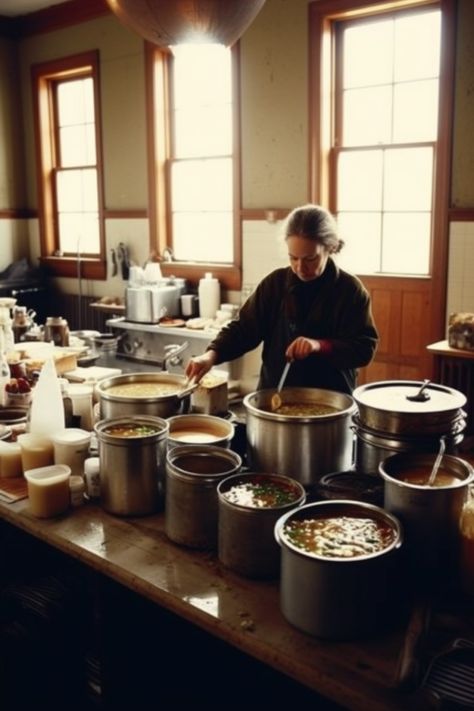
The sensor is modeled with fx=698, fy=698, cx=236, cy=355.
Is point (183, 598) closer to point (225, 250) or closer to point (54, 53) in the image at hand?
point (225, 250)

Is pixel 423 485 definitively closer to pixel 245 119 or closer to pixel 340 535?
pixel 340 535

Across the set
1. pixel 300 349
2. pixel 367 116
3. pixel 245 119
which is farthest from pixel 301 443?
pixel 245 119

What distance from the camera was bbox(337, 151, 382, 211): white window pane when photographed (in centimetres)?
560

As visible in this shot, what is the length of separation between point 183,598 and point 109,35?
260 inches

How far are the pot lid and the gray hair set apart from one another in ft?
2.81

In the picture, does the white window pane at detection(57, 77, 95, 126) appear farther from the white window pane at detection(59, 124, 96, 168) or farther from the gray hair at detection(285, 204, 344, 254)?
the gray hair at detection(285, 204, 344, 254)

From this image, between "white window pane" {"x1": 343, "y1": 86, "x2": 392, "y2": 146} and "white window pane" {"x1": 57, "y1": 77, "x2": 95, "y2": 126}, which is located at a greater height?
"white window pane" {"x1": 57, "y1": 77, "x2": 95, "y2": 126}

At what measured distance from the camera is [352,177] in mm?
5734

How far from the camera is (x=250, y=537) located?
5.67 ft

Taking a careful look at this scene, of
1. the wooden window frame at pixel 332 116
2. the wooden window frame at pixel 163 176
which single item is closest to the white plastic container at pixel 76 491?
the wooden window frame at pixel 332 116

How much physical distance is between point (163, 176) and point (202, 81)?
98 cm

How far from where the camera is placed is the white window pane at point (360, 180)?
5598 mm

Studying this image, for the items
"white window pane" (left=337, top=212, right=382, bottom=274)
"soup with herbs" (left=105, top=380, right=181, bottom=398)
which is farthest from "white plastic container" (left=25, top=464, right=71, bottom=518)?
"white window pane" (left=337, top=212, right=382, bottom=274)

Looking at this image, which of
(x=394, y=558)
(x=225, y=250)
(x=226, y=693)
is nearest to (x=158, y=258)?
(x=225, y=250)
